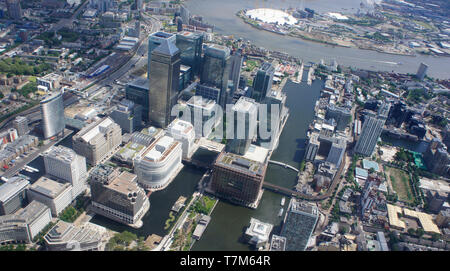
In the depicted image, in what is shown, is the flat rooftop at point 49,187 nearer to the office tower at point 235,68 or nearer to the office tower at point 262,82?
the office tower at point 262,82

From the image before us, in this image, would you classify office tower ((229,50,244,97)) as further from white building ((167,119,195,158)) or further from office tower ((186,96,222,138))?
white building ((167,119,195,158))

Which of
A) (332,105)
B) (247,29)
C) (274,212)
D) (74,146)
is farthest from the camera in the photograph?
(247,29)

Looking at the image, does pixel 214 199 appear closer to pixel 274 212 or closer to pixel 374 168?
pixel 274 212

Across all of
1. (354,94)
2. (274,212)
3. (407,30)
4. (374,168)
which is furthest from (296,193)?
(407,30)

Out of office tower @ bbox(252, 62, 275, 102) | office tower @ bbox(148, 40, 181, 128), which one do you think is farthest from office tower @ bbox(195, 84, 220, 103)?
office tower @ bbox(252, 62, 275, 102)

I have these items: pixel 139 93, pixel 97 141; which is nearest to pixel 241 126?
pixel 139 93

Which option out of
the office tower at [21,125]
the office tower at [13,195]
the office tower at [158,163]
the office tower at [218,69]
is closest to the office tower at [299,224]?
the office tower at [158,163]
